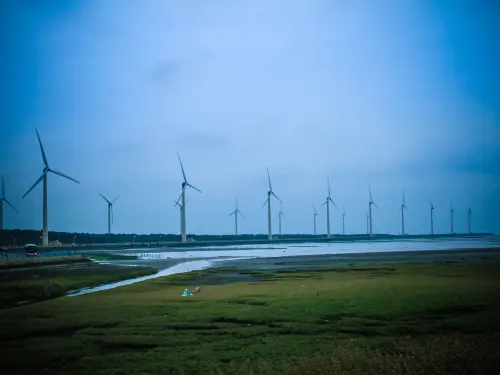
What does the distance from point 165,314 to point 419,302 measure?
13.7 m

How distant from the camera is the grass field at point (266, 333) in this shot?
1541cm

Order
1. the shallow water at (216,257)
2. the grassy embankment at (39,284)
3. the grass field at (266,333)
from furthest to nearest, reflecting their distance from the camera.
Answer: the shallow water at (216,257), the grassy embankment at (39,284), the grass field at (266,333)

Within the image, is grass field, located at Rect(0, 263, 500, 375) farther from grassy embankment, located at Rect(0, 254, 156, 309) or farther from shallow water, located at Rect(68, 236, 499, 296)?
shallow water, located at Rect(68, 236, 499, 296)

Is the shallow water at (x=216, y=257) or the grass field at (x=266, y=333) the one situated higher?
the grass field at (x=266, y=333)

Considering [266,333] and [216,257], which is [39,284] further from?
[216,257]

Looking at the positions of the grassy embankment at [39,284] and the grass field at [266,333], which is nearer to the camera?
the grass field at [266,333]

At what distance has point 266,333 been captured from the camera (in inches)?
837

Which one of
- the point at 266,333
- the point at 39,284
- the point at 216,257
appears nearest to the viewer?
the point at 266,333

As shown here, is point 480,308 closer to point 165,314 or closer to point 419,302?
point 419,302

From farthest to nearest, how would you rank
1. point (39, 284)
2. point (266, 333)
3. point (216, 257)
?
point (216, 257)
point (39, 284)
point (266, 333)

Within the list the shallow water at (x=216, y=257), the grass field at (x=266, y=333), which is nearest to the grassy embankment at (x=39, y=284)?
the shallow water at (x=216, y=257)

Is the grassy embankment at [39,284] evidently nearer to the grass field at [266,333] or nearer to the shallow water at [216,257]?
the shallow water at [216,257]

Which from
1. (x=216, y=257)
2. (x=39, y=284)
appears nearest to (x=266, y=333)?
(x=39, y=284)

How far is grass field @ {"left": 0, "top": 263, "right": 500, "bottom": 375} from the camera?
50.6 feet
